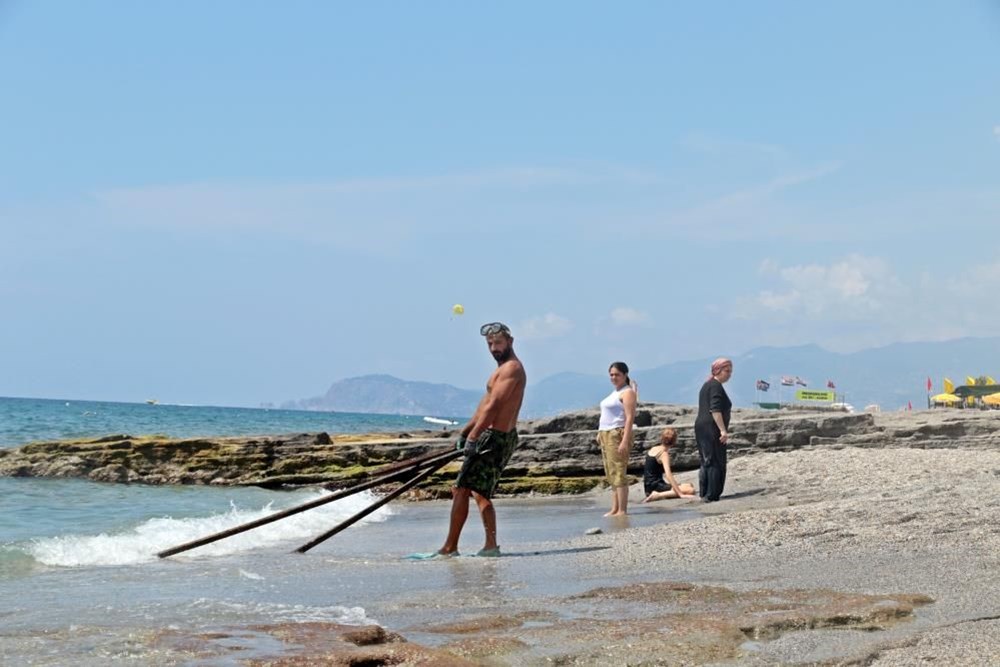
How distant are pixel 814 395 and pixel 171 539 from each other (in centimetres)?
5817

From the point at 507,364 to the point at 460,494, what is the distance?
1124 millimetres

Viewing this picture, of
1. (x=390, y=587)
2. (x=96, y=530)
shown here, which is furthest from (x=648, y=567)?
(x=96, y=530)

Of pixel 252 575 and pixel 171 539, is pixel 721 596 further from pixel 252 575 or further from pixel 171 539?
pixel 171 539

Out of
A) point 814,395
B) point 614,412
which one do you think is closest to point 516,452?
point 614,412

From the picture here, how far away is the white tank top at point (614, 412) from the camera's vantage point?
40.5 ft

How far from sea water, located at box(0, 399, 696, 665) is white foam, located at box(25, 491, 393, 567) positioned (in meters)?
0.02

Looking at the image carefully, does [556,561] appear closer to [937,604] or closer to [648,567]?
[648,567]

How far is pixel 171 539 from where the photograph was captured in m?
11.8

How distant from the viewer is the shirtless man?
9242 millimetres

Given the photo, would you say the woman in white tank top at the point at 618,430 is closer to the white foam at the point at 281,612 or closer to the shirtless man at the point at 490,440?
the shirtless man at the point at 490,440

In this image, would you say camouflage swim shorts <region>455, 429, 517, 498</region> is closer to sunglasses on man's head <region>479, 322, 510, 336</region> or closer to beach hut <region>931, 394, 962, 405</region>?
sunglasses on man's head <region>479, 322, 510, 336</region>

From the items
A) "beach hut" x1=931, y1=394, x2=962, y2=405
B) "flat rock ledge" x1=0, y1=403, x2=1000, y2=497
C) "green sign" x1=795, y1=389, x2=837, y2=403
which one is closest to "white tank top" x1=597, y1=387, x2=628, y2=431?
"flat rock ledge" x1=0, y1=403, x2=1000, y2=497

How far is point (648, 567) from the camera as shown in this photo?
310 inches

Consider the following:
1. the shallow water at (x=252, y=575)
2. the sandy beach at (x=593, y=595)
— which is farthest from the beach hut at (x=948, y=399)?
the sandy beach at (x=593, y=595)
